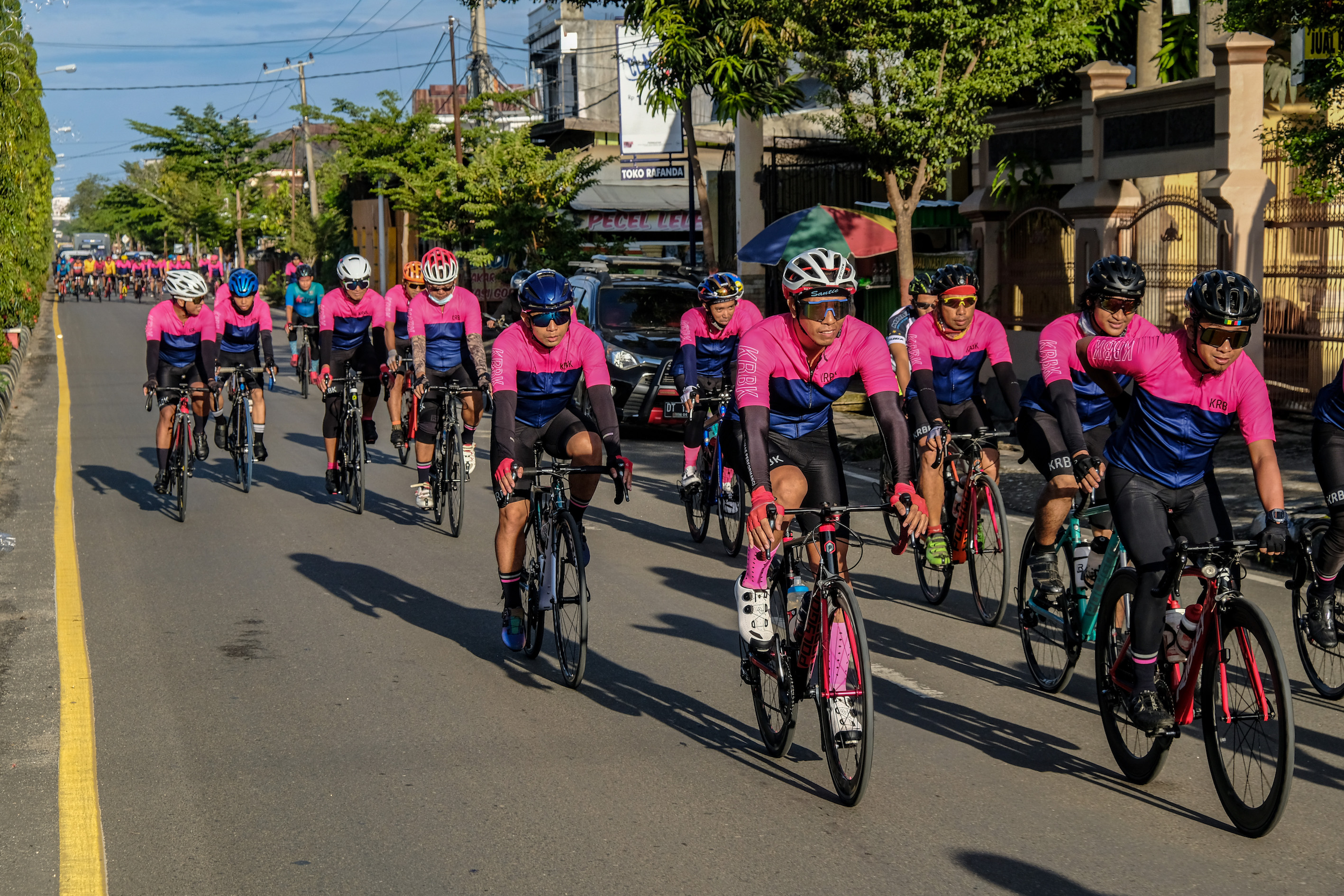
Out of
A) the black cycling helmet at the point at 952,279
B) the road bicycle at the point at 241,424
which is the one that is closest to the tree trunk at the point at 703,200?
the road bicycle at the point at 241,424

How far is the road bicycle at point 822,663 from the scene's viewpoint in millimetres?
5195

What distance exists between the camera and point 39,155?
44938mm

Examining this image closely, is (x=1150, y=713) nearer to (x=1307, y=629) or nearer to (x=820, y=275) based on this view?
(x=1307, y=629)

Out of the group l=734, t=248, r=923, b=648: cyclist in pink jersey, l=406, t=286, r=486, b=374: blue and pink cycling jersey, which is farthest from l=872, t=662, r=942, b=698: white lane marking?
l=406, t=286, r=486, b=374: blue and pink cycling jersey

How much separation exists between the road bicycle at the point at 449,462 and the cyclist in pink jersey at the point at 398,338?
3.46ft

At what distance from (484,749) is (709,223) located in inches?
795

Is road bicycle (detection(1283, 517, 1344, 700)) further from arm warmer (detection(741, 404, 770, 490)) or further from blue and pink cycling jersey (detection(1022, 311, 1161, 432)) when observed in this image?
arm warmer (detection(741, 404, 770, 490))

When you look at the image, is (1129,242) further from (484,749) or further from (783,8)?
(484,749)

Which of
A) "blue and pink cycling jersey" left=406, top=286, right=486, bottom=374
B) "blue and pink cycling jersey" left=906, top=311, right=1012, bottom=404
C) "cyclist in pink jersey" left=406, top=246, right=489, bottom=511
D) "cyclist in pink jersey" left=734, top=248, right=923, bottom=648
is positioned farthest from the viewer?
"blue and pink cycling jersey" left=406, top=286, right=486, bottom=374

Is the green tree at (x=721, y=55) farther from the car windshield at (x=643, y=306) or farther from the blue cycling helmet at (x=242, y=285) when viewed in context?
the blue cycling helmet at (x=242, y=285)

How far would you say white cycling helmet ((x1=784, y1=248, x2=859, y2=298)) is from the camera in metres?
5.85

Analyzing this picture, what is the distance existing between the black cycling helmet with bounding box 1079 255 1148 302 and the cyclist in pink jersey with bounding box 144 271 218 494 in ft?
26.7

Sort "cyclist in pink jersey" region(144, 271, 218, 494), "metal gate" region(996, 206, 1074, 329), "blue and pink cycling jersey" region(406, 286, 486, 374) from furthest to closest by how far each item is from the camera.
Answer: "metal gate" region(996, 206, 1074, 329), "cyclist in pink jersey" region(144, 271, 218, 494), "blue and pink cycling jersey" region(406, 286, 486, 374)

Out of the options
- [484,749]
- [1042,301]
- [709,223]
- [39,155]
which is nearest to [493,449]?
[484,749]
